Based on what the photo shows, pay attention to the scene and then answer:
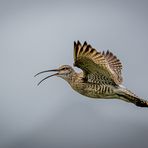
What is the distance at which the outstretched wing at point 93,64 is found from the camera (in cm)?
1573

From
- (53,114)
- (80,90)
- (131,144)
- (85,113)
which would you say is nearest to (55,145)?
(131,144)

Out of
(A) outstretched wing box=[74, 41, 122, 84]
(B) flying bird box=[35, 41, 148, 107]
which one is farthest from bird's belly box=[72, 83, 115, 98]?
(A) outstretched wing box=[74, 41, 122, 84]

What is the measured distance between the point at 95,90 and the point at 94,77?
281mm

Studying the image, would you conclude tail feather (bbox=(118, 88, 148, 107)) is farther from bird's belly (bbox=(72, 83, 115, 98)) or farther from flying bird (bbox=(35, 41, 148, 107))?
bird's belly (bbox=(72, 83, 115, 98))

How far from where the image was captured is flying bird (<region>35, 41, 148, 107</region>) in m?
15.8

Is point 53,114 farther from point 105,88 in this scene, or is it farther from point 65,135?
point 105,88

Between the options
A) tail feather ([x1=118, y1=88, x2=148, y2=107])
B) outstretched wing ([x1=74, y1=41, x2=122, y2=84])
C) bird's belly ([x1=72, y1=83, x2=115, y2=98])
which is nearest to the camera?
outstretched wing ([x1=74, y1=41, x2=122, y2=84])

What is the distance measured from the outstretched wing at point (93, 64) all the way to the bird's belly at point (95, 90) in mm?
116

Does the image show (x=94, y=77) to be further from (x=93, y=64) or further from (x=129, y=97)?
(x=129, y=97)

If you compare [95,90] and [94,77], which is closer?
[94,77]

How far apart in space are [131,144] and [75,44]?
44.2m

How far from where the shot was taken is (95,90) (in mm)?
16766

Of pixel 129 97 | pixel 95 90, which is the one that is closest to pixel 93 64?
pixel 95 90

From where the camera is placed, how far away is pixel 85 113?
72.9 meters
